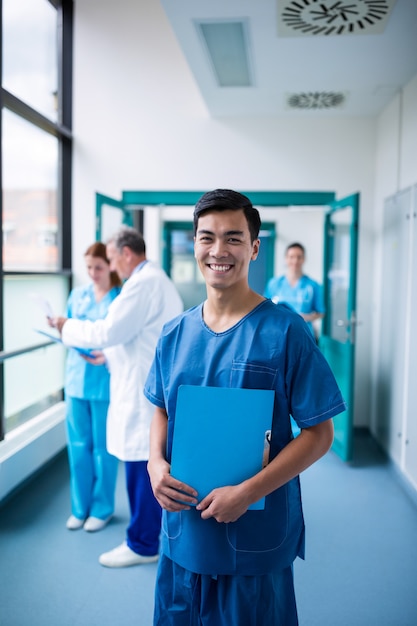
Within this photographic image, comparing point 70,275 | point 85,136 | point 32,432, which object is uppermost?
point 85,136

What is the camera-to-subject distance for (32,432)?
→ 289 cm

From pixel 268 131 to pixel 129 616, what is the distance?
3042mm

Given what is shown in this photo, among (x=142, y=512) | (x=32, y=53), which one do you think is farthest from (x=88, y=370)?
(x=32, y=53)

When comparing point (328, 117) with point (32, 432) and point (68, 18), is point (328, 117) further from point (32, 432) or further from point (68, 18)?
point (32, 432)

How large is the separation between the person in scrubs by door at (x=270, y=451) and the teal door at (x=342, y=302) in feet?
7.19

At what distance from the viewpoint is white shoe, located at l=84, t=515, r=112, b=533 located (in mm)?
2307

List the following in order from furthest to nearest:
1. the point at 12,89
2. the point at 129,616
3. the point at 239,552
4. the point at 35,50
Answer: the point at 35,50 → the point at 12,89 → the point at 129,616 → the point at 239,552

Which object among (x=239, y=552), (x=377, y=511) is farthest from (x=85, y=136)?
(x=239, y=552)

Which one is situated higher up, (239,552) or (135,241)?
(135,241)

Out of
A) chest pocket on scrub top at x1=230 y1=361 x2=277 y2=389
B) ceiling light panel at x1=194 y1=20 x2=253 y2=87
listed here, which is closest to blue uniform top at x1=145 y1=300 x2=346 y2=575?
chest pocket on scrub top at x1=230 y1=361 x2=277 y2=389

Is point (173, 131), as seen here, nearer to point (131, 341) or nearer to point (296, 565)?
point (131, 341)

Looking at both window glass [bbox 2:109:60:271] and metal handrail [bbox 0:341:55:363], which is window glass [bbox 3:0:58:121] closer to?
window glass [bbox 2:109:60:271]

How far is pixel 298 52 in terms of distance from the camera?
2.56 meters

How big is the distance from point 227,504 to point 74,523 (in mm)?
1683
